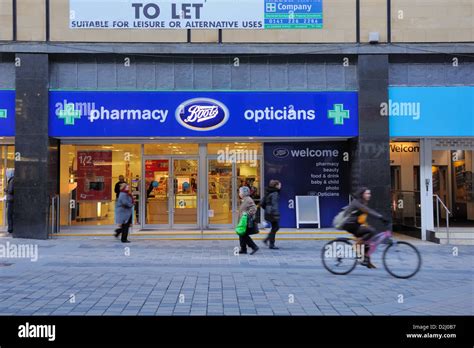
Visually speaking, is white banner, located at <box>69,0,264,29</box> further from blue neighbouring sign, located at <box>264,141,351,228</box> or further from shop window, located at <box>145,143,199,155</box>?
blue neighbouring sign, located at <box>264,141,351,228</box>

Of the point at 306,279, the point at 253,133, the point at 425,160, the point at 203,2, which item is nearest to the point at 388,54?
the point at 425,160

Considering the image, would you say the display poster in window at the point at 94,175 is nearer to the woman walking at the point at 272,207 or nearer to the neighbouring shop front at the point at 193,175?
the neighbouring shop front at the point at 193,175

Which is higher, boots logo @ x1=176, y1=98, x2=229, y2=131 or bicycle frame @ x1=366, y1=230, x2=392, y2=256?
boots logo @ x1=176, y1=98, x2=229, y2=131

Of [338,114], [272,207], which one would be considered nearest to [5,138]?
[272,207]

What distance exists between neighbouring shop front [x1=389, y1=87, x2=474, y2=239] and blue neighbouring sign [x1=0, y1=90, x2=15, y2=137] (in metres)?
11.5

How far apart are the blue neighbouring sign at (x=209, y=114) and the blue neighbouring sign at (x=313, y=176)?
3.97 ft

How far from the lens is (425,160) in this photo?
49.6 feet

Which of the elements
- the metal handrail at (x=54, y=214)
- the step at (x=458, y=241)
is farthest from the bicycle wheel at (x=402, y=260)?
the metal handrail at (x=54, y=214)

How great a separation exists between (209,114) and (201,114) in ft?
0.81

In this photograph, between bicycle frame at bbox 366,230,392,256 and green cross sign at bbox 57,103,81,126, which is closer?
bicycle frame at bbox 366,230,392,256

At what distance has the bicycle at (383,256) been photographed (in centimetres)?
897

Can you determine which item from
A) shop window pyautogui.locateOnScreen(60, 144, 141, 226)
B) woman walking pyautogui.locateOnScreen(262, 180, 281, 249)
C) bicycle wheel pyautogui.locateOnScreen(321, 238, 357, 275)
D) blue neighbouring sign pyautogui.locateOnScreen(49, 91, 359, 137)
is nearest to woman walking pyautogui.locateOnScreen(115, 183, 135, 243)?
blue neighbouring sign pyautogui.locateOnScreen(49, 91, 359, 137)

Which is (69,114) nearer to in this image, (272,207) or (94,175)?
(94,175)

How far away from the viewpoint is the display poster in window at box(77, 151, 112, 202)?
633 inches
